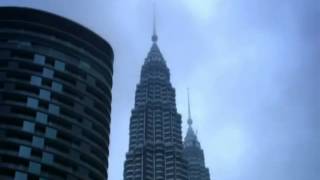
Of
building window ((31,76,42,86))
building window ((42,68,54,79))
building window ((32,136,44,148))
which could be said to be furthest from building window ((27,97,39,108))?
building window ((32,136,44,148))

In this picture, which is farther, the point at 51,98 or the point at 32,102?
the point at 51,98

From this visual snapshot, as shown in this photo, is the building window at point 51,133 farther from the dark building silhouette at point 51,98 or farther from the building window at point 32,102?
the building window at point 32,102

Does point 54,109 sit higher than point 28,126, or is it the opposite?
point 54,109

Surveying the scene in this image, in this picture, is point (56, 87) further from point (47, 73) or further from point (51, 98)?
point (47, 73)

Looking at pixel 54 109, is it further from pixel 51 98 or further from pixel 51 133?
pixel 51 133

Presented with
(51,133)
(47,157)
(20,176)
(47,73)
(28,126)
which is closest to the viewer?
(20,176)

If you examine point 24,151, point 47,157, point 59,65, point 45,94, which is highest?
point 59,65

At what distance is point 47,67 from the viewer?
12794cm

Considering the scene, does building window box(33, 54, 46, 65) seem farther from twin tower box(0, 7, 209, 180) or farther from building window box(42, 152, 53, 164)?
building window box(42, 152, 53, 164)

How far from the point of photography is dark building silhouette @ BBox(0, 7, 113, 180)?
118 m

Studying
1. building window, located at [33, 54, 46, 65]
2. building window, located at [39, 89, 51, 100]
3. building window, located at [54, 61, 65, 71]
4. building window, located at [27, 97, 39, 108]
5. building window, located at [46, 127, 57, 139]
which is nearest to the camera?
building window, located at [46, 127, 57, 139]

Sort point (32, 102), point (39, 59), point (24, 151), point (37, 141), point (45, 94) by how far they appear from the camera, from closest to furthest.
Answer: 1. point (24, 151)
2. point (37, 141)
3. point (32, 102)
4. point (45, 94)
5. point (39, 59)

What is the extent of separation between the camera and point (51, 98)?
124875 millimetres

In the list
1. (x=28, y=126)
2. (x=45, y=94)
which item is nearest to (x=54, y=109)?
(x=45, y=94)
